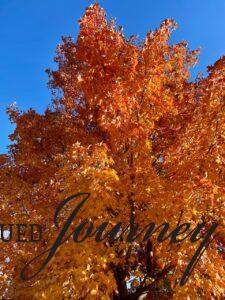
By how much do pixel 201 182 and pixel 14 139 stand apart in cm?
720

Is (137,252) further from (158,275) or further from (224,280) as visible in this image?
(224,280)

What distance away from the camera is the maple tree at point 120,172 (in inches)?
326

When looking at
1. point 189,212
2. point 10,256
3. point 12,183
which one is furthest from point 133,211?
point 12,183

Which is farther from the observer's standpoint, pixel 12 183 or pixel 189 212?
pixel 12 183

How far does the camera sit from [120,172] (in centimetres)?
1011

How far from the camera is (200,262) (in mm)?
8266

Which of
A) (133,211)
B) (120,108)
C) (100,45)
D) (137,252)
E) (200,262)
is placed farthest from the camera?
(100,45)

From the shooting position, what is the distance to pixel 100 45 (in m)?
12.9

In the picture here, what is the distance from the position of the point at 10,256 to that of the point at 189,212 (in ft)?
16.6

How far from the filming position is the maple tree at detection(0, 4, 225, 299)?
828 cm

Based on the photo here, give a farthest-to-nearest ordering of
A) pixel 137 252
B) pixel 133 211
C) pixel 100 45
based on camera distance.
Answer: pixel 100 45, pixel 137 252, pixel 133 211

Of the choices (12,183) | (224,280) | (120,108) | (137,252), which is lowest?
(224,280)

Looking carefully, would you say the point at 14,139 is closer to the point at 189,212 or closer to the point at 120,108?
the point at 120,108

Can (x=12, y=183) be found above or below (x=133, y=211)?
above
